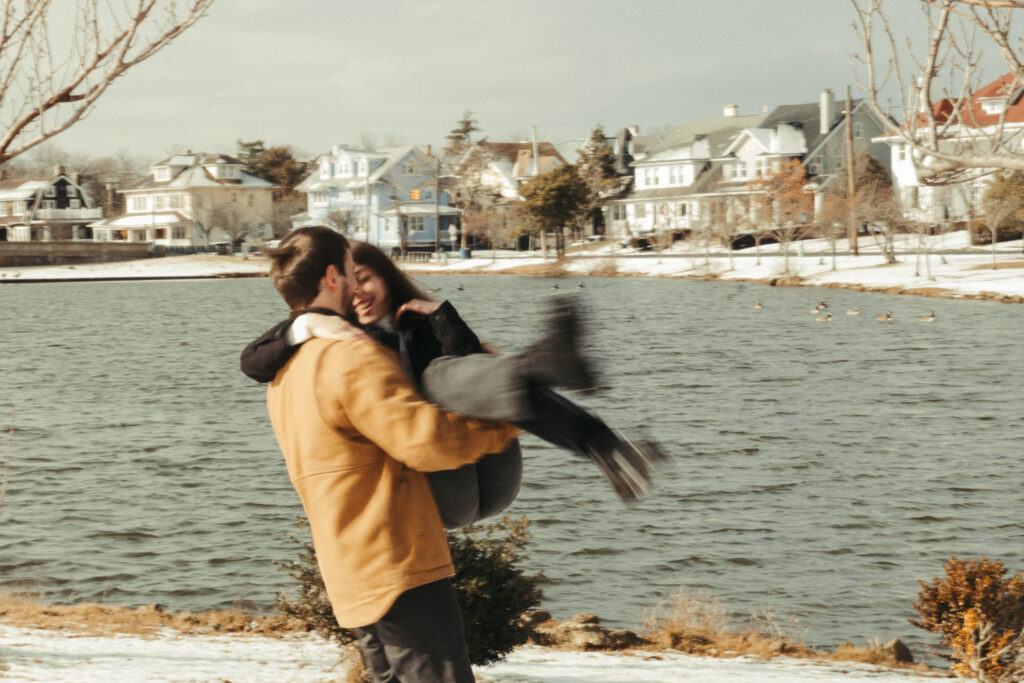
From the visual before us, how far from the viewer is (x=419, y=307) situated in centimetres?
319

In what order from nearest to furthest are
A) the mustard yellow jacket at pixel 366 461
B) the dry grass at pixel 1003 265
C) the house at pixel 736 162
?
the mustard yellow jacket at pixel 366 461, the dry grass at pixel 1003 265, the house at pixel 736 162

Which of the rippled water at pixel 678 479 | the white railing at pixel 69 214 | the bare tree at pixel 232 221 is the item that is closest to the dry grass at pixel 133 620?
the rippled water at pixel 678 479

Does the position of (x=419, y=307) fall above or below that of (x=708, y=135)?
below

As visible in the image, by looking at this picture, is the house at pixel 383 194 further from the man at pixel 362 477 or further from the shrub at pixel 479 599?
the man at pixel 362 477

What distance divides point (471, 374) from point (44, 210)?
5065 inches

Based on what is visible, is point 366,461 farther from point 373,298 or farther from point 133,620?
point 133,620

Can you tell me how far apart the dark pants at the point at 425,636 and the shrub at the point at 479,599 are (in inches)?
138

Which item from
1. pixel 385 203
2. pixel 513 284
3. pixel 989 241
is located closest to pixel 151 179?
pixel 385 203

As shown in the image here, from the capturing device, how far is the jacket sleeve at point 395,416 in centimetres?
290

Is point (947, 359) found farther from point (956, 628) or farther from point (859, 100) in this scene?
point (859, 100)

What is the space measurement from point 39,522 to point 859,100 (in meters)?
81.8

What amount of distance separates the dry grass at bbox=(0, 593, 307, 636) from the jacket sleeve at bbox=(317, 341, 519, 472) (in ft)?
21.7

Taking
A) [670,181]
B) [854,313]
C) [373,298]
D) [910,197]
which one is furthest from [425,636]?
[670,181]

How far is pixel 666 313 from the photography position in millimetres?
51281
